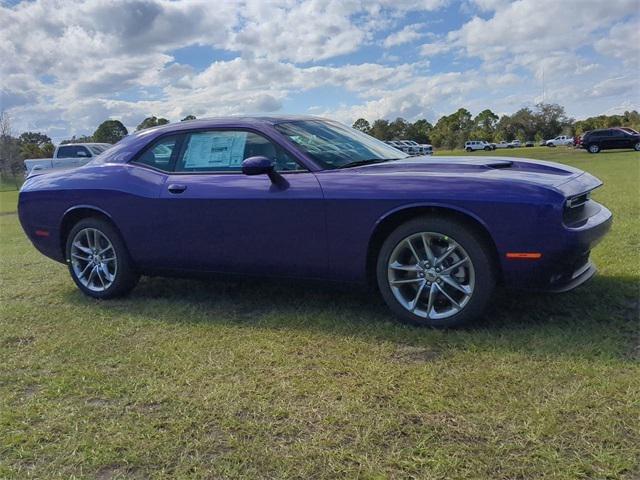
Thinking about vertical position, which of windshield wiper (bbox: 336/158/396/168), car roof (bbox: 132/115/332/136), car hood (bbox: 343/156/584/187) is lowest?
car hood (bbox: 343/156/584/187)

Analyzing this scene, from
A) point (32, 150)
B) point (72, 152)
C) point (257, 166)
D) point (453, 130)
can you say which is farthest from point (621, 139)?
point (453, 130)

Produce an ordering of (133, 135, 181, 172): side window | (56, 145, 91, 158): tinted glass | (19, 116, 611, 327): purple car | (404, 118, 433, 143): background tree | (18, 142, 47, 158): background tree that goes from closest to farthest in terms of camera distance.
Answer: (19, 116, 611, 327): purple car, (133, 135, 181, 172): side window, (56, 145, 91, 158): tinted glass, (18, 142, 47, 158): background tree, (404, 118, 433, 143): background tree

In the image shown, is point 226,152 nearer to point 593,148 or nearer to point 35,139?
point 593,148

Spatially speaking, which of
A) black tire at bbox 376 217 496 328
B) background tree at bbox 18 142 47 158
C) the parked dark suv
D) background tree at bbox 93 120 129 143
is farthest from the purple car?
background tree at bbox 18 142 47 158

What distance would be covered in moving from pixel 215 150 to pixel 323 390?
2.27 meters

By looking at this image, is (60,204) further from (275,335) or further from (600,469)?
(600,469)

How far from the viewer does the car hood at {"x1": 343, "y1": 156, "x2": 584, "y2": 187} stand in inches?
140

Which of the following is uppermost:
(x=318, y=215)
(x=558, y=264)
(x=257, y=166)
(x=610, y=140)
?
(x=257, y=166)

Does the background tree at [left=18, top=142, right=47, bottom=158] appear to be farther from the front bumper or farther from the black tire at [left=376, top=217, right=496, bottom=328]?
the front bumper

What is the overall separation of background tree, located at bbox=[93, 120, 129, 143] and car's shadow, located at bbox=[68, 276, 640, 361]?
49549mm

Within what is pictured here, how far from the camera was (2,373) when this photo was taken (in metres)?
3.44

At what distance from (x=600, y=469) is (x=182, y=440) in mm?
1690

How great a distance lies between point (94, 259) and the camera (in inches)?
194

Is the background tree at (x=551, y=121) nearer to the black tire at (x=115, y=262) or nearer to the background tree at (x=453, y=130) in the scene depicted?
the background tree at (x=453, y=130)
